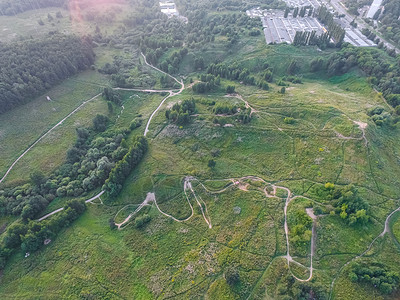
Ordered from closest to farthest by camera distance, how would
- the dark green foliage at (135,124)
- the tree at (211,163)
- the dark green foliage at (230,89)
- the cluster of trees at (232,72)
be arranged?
the tree at (211,163) → the dark green foliage at (135,124) → the dark green foliage at (230,89) → the cluster of trees at (232,72)

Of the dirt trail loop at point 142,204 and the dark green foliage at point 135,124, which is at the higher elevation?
the dark green foliage at point 135,124

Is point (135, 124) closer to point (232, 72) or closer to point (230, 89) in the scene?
point (230, 89)

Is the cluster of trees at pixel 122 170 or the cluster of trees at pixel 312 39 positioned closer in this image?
the cluster of trees at pixel 122 170

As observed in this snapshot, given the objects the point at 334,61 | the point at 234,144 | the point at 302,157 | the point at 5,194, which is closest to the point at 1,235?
the point at 5,194

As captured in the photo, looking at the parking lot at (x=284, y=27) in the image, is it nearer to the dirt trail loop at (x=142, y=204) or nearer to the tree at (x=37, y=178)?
the dirt trail loop at (x=142, y=204)

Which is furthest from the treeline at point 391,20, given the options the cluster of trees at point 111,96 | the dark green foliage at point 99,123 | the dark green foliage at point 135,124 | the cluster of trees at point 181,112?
the dark green foliage at point 99,123

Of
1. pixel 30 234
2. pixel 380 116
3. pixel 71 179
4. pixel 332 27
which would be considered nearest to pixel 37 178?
pixel 71 179
